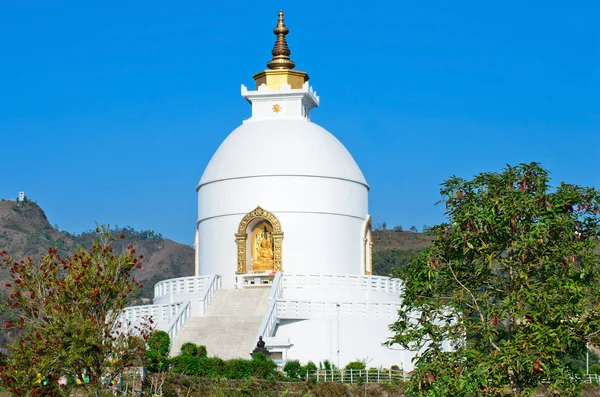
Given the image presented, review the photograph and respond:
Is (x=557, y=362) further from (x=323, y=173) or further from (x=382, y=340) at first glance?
(x=323, y=173)

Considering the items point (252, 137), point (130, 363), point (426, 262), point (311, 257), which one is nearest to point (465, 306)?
point (426, 262)

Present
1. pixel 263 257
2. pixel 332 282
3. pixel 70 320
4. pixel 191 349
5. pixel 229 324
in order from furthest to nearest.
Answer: pixel 263 257 < pixel 332 282 < pixel 229 324 < pixel 191 349 < pixel 70 320

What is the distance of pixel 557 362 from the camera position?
1942 centimetres

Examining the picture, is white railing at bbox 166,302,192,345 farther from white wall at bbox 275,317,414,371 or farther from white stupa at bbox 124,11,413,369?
white wall at bbox 275,317,414,371

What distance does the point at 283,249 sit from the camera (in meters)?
39.3

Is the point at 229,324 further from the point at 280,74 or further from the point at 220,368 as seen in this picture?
the point at 280,74

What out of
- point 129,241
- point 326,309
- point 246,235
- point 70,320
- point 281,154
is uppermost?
point 129,241

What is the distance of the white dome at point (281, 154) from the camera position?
39.8 meters

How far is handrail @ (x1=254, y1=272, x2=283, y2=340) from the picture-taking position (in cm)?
3338

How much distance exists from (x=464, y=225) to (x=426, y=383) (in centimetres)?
321

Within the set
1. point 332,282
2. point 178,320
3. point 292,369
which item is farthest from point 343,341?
point 292,369

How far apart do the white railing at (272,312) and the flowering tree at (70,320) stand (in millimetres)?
11592

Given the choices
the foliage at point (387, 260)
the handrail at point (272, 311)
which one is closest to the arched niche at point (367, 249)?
the handrail at point (272, 311)

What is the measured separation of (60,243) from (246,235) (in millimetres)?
78266
